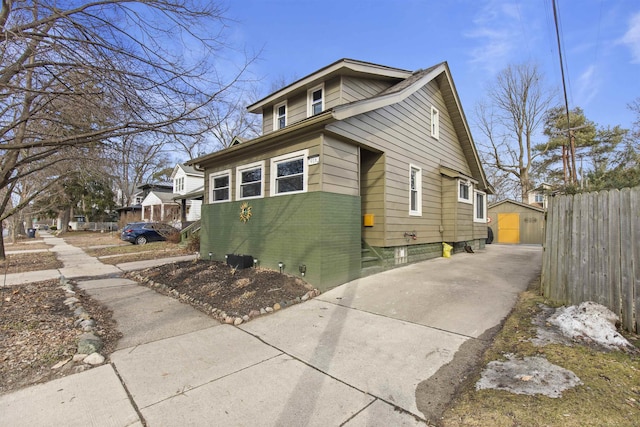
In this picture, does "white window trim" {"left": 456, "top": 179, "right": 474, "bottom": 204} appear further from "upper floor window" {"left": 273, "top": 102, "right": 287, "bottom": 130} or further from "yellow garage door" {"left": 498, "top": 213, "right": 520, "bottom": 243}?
"yellow garage door" {"left": 498, "top": 213, "right": 520, "bottom": 243}

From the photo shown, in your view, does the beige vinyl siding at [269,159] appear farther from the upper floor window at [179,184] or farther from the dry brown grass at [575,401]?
the upper floor window at [179,184]

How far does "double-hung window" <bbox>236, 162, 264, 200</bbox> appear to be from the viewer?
8.01m

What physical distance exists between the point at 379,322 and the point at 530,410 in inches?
91.3

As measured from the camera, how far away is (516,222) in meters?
20.9

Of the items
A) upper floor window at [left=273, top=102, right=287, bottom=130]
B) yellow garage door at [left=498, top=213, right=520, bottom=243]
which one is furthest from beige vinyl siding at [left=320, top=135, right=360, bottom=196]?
yellow garage door at [left=498, top=213, right=520, bottom=243]

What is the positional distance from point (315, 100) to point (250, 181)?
3.27m

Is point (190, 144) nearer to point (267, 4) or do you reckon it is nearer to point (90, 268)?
point (267, 4)

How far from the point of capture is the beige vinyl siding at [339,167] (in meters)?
6.37

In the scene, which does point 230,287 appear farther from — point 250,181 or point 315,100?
point 315,100

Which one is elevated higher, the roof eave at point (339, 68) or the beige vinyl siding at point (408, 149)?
the roof eave at point (339, 68)

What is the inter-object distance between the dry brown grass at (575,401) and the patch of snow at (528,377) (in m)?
0.07

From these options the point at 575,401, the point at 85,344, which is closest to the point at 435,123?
the point at 575,401

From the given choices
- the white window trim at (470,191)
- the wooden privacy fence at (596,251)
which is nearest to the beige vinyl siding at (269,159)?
the wooden privacy fence at (596,251)

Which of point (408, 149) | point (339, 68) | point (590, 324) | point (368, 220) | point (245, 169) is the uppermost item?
point (339, 68)
